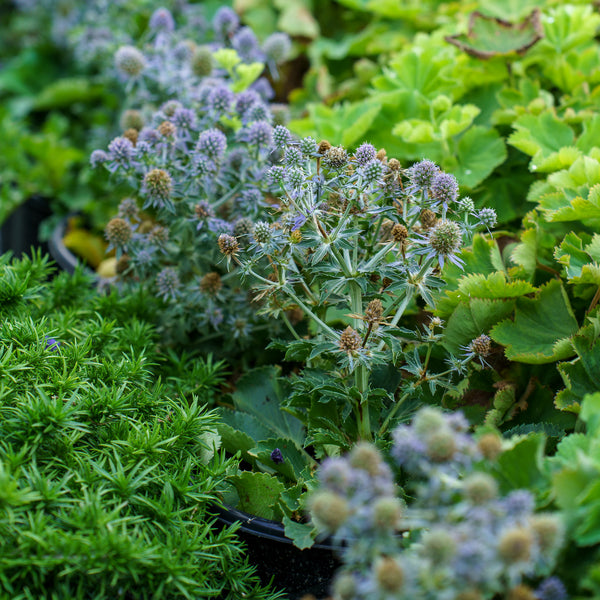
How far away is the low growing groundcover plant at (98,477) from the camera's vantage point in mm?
805

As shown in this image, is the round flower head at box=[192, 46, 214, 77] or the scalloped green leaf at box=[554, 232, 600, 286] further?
the round flower head at box=[192, 46, 214, 77]

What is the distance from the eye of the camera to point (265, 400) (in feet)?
4.53

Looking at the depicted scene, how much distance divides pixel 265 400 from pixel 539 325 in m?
0.61

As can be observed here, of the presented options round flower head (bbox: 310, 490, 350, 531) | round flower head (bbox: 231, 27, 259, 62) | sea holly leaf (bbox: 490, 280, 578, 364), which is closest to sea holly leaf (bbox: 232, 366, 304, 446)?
sea holly leaf (bbox: 490, 280, 578, 364)

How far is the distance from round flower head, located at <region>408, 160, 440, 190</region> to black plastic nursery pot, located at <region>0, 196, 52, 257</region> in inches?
61.9

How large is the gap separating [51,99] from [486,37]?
2.03 meters

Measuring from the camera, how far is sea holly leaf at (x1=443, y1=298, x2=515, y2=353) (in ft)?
3.82

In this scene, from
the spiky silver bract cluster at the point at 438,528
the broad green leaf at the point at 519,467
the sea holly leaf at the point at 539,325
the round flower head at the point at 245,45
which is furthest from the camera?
the round flower head at the point at 245,45

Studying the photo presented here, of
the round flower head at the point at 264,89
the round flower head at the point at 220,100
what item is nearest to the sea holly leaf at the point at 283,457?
the round flower head at the point at 220,100

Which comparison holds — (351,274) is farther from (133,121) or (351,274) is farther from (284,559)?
(133,121)

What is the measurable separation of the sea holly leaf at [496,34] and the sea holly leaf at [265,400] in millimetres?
1153

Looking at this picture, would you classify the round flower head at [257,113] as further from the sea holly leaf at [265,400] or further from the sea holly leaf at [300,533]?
the sea holly leaf at [300,533]

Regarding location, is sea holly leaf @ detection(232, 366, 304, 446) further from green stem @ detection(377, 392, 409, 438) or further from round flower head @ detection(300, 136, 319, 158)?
round flower head @ detection(300, 136, 319, 158)

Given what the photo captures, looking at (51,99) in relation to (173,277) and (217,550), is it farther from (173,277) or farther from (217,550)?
(217,550)
